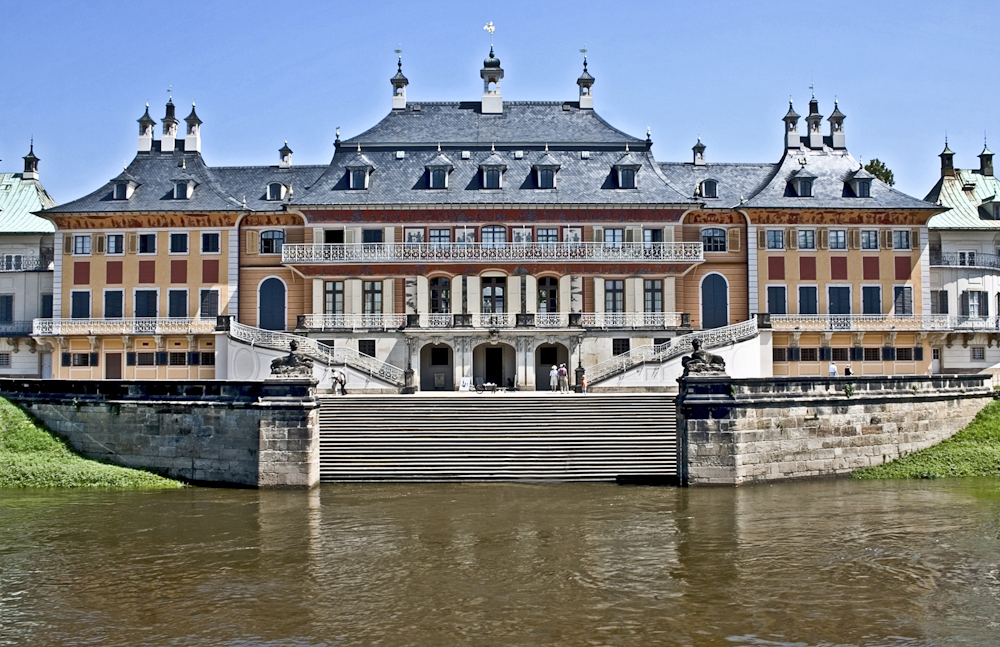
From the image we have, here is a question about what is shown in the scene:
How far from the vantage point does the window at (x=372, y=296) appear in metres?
47.8

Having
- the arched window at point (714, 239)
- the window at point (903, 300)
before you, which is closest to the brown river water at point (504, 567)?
the window at point (903, 300)

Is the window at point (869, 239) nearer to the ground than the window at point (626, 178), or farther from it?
nearer to the ground

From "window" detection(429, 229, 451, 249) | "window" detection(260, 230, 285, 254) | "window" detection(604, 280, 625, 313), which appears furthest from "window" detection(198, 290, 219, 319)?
"window" detection(604, 280, 625, 313)

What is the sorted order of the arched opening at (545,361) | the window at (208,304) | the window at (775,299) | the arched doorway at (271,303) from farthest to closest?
the arched doorway at (271,303)
the window at (775,299)
the window at (208,304)
the arched opening at (545,361)

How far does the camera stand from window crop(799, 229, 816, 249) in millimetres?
49969

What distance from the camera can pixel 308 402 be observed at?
29328mm

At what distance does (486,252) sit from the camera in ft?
156

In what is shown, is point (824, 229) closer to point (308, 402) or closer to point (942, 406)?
point (942, 406)

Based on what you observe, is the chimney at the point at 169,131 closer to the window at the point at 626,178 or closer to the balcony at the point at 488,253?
the balcony at the point at 488,253

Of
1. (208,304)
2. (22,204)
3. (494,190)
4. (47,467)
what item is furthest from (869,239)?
(22,204)

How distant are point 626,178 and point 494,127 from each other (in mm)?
8165

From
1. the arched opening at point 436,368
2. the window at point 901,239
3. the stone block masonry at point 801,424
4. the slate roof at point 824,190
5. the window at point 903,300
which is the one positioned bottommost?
the stone block masonry at point 801,424

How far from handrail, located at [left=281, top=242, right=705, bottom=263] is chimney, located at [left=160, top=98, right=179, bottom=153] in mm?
11816

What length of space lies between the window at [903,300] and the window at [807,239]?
15.5 feet
